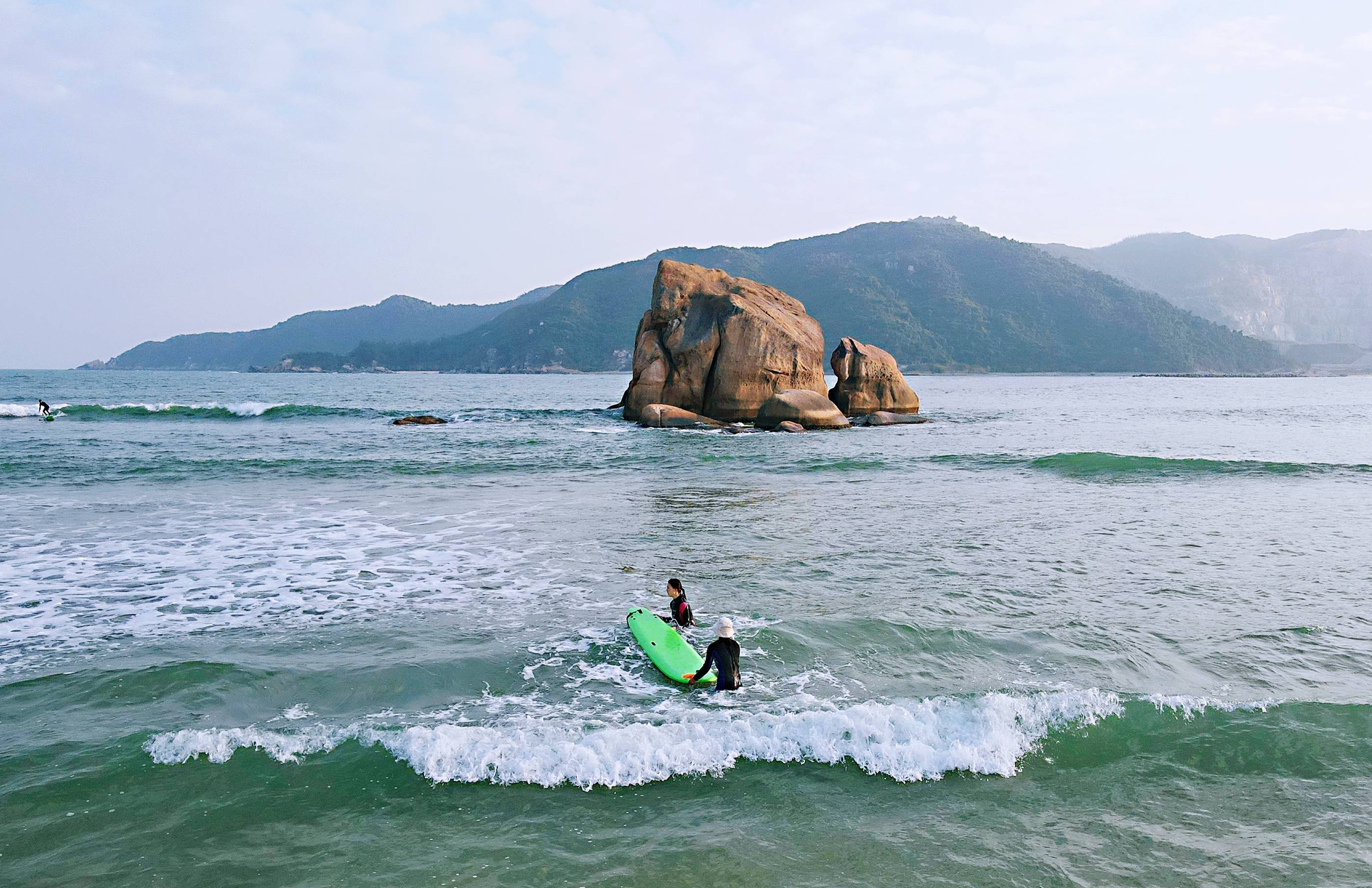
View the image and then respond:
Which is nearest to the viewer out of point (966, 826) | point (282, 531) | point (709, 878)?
point (709, 878)

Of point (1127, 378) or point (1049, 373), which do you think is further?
point (1049, 373)

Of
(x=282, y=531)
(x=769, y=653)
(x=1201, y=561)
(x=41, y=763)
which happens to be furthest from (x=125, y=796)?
(x=1201, y=561)

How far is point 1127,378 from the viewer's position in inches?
5241

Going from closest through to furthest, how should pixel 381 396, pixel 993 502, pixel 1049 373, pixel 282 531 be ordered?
pixel 282 531
pixel 993 502
pixel 381 396
pixel 1049 373

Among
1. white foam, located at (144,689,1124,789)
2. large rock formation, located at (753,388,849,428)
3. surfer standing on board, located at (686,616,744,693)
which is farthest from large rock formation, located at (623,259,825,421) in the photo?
white foam, located at (144,689,1124,789)

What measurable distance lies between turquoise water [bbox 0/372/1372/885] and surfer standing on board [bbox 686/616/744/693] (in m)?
0.29

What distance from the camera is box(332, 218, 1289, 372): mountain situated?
146m

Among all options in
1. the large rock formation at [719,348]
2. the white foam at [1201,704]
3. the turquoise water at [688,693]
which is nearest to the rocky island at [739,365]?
the large rock formation at [719,348]

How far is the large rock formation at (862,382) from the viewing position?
44.8m

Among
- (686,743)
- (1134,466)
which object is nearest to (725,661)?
(686,743)

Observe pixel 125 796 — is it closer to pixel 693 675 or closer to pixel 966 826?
pixel 693 675

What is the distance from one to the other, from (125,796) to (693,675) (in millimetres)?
5044

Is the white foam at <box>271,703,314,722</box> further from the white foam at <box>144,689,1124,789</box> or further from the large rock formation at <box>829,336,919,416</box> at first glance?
the large rock formation at <box>829,336,919,416</box>

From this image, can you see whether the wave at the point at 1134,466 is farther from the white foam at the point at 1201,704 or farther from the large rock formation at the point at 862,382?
the white foam at the point at 1201,704
